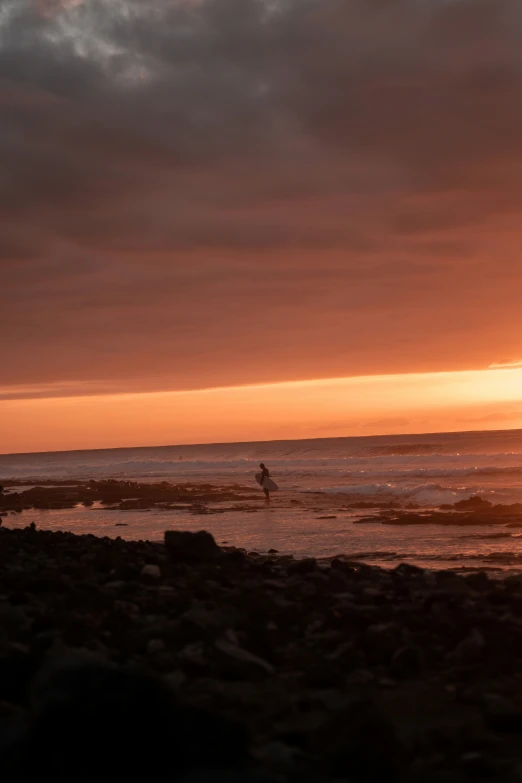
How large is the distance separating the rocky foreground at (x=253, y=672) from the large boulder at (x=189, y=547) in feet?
0.08

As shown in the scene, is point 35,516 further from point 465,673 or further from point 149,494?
point 465,673

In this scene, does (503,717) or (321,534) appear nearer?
(503,717)

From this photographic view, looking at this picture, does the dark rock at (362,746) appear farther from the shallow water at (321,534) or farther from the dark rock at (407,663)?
the shallow water at (321,534)

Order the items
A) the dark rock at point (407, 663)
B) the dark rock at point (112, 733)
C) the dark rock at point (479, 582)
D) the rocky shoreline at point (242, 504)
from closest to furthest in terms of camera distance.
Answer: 1. the dark rock at point (112, 733)
2. the dark rock at point (407, 663)
3. the dark rock at point (479, 582)
4. the rocky shoreline at point (242, 504)

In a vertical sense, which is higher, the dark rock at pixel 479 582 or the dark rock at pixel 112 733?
the dark rock at pixel 112 733

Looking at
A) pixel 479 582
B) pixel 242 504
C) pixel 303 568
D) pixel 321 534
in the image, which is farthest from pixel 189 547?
pixel 242 504

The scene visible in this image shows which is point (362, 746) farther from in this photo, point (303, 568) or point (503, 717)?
point (303, 568)

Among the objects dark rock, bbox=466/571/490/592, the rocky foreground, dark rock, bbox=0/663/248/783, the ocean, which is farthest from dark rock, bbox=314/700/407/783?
the ocean

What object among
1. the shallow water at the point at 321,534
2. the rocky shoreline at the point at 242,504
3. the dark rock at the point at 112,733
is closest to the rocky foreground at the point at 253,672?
the dark rock at the point at 112,733

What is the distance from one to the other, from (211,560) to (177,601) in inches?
140

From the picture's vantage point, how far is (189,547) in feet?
43.1

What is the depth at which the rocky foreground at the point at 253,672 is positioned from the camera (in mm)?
4332

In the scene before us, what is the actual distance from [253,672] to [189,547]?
6.41 m

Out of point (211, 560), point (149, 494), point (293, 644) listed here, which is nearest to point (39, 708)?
point (293, 644)
